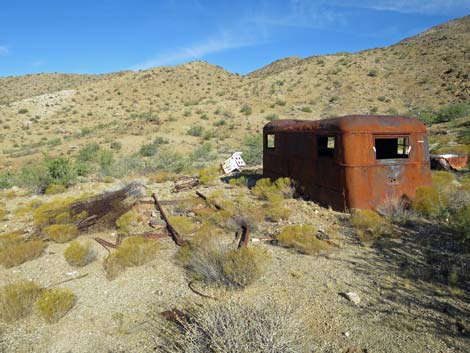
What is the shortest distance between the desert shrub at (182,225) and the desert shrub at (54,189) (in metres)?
6.90

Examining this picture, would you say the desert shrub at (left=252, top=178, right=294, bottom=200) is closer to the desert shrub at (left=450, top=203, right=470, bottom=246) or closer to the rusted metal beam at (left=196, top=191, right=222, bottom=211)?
the rusted metal beam at (left=196, top=191, right=222, bottom=211)

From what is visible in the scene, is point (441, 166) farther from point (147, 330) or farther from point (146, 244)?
point (147, 330)

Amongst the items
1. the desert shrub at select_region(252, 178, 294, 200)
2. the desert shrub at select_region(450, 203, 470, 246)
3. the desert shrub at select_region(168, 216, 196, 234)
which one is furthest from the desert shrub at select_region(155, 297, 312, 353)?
the desert shrub at select_region(252, 178, 294, 200)

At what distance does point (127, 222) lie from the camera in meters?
7.65

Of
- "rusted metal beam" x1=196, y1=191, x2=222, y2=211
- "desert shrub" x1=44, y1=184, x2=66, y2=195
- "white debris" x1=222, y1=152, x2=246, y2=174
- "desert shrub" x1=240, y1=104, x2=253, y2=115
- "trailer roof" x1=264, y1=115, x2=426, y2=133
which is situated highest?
"desert shrub" x1=240, y1=104, x2=253, y2=115

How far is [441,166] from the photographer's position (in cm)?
1088

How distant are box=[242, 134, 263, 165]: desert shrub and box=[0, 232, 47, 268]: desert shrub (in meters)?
11.1

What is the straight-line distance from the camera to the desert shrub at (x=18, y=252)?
5933 millimetres

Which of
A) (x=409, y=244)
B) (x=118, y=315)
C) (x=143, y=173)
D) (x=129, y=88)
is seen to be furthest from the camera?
(x=129, y=88)

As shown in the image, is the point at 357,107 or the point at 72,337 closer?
the point at 72,337

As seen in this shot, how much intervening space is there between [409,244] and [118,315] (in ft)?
16.1

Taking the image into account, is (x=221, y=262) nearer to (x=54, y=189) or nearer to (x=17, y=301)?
(x=17, y=301)

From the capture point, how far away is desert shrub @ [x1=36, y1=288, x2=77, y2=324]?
4.17m

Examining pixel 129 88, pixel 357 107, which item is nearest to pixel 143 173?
pixel 357 107
